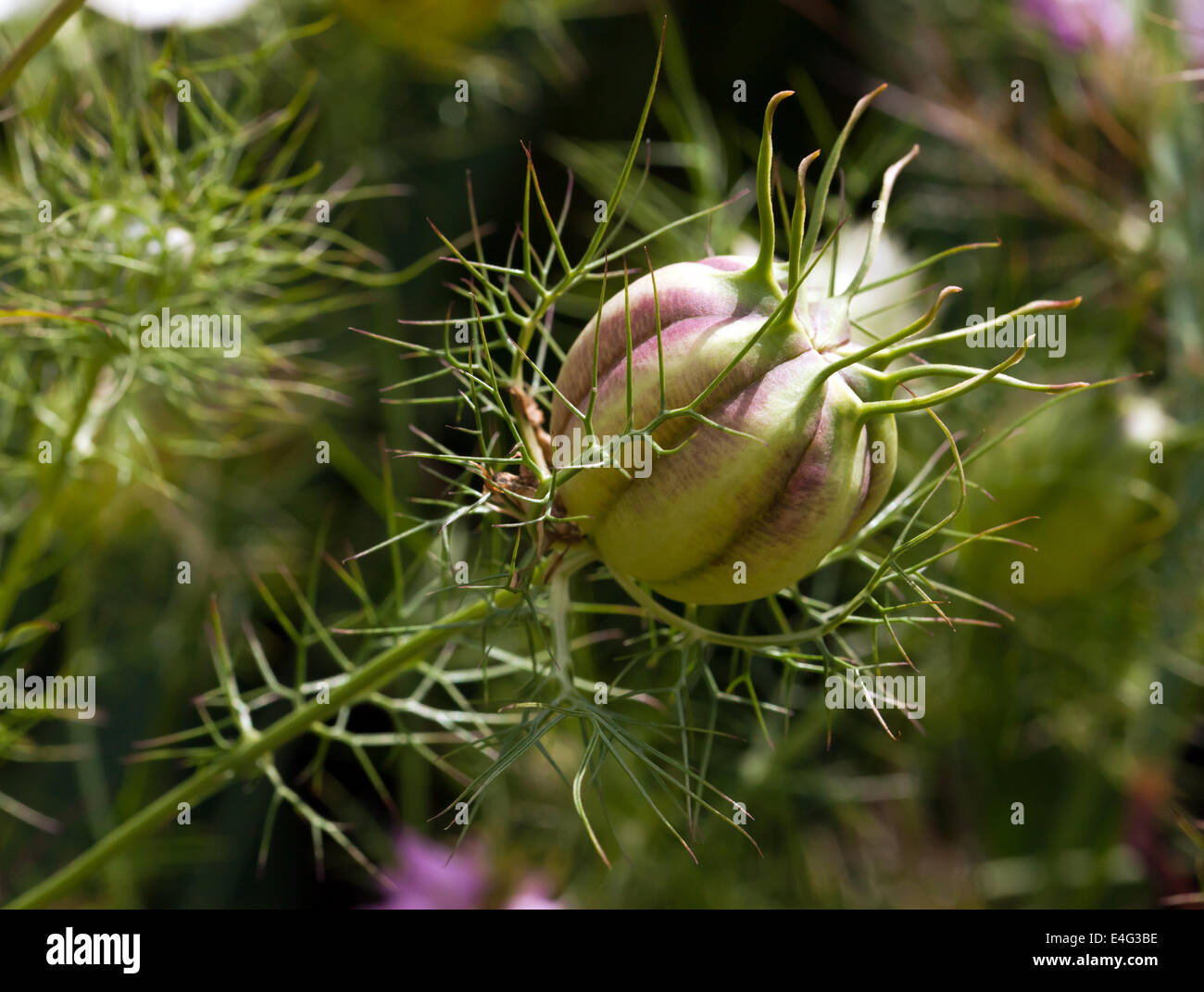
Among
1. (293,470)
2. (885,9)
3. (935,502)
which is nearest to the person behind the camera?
(935,502)

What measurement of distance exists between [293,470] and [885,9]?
72cm

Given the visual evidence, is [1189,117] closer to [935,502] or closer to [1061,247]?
[1061,247]

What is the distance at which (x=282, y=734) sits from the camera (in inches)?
14.2

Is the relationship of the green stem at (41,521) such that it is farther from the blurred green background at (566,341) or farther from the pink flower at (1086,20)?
the pink flower at (1086,20)

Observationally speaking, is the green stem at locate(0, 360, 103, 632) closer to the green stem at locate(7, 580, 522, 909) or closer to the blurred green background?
the blurred green background

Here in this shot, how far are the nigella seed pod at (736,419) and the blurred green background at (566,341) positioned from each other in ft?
0.73

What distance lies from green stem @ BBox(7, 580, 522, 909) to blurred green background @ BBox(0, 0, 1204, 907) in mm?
130

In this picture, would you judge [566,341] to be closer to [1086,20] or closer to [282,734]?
[1086,20]

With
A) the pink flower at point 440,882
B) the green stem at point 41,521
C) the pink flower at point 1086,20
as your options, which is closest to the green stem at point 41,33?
the green stem at point 41,521

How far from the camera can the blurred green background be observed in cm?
57

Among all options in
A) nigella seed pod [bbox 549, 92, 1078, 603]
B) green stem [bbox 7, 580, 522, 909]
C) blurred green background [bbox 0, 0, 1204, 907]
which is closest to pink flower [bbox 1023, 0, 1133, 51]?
blurred green background [bbox 0, 0, 1204, 907]

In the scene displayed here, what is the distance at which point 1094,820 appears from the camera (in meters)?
0.86

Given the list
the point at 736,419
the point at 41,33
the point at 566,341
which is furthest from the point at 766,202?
the point at 566,341
